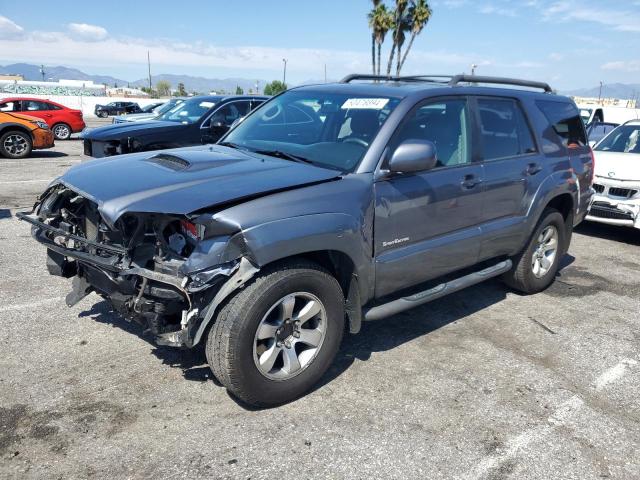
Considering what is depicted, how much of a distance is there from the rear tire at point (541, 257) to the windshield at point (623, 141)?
387 centimetres

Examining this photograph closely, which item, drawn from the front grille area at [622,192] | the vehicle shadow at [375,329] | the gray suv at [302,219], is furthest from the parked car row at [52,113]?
the front grille area at [622,192]

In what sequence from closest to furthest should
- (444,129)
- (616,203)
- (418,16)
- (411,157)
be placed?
1. (411,157)
2. (444,129)
3. (616,203)
4. (418,16)

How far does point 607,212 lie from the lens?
24.6 ft

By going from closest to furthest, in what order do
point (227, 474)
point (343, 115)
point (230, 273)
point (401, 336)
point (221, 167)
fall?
point (227, 474), point (230, 273), point (221, 167), point (343, 115), point (401, 336)

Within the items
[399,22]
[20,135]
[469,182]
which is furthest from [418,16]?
[469,182]

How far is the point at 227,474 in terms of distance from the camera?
2.63 meters

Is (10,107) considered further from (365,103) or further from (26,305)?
(365,103)

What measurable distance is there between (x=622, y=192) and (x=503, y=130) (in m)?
3.91

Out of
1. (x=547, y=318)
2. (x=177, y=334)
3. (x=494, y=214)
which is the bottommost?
(x=547, y=318)

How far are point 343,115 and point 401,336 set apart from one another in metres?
1.76

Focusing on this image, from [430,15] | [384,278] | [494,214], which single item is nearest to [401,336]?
[384,278]

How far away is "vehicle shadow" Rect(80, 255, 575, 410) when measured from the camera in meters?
3.63

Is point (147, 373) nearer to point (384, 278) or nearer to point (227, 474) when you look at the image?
point (227, 474)

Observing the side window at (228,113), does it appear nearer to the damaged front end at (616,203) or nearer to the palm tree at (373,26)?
the damaged front end at (616,203)
